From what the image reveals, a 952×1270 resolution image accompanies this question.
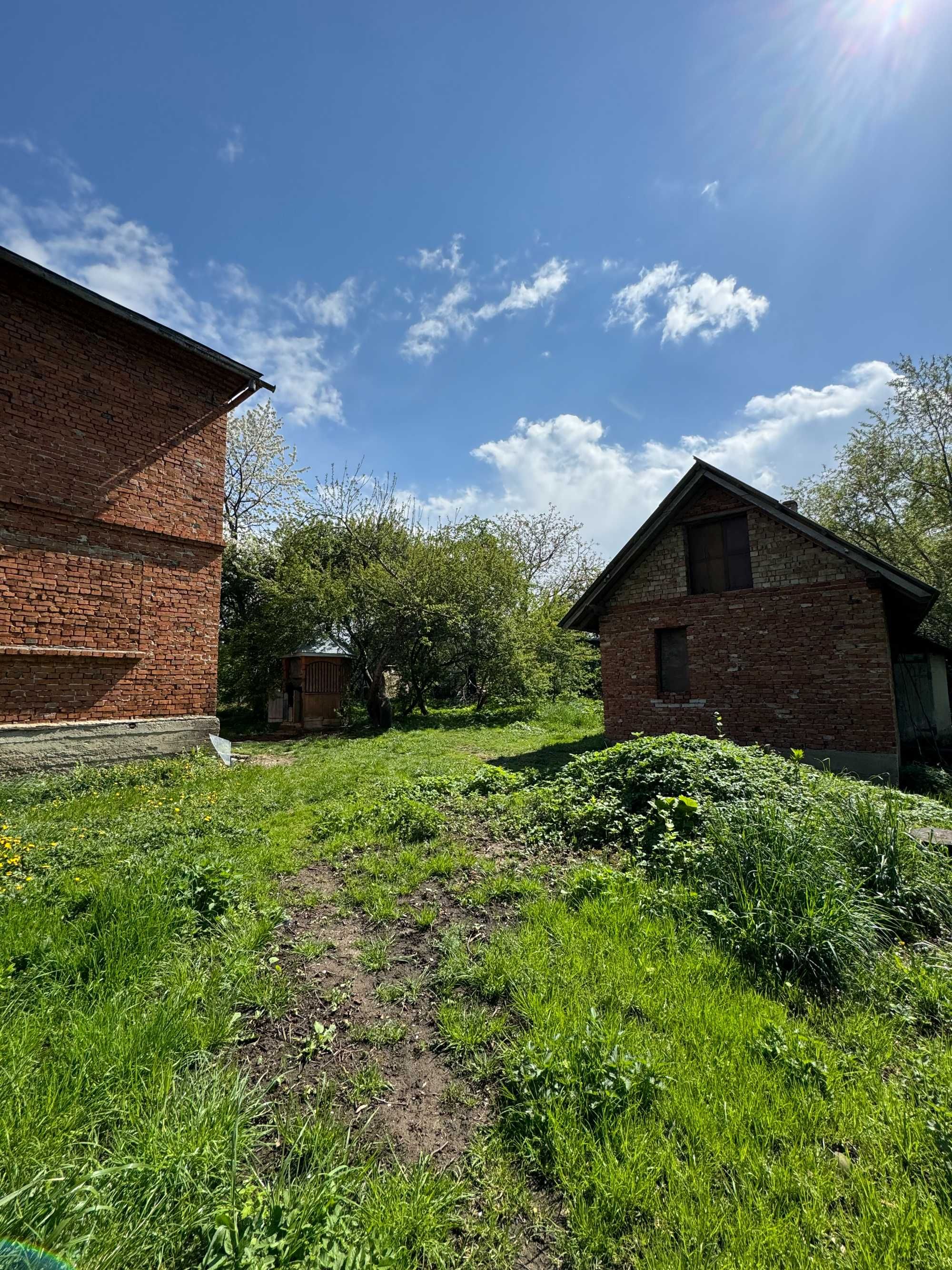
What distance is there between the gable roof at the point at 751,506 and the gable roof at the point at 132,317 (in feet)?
27.7

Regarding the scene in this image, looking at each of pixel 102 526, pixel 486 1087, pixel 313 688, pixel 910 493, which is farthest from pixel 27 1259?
pixel 910 493

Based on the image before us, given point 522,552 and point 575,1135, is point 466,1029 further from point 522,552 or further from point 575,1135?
point 522,552

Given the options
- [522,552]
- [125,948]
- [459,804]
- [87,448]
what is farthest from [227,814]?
[522,552]

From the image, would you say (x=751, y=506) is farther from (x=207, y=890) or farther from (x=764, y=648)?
Answer: (x=207, y=890)

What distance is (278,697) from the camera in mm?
17109

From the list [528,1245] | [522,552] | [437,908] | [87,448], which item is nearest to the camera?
[528,1245]

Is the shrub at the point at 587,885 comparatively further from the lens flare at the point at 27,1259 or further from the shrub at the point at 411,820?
the lens flare at the point at 27,1259

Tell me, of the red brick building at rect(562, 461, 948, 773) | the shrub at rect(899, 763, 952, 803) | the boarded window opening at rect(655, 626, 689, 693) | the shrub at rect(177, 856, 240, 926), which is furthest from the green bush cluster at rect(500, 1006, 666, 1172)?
the boarded window opening at rect(655, 626, 689, 693)

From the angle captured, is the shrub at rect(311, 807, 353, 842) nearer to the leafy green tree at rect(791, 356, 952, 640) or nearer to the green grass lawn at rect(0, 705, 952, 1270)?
the green grass lawn at rect(0, 705, 952, 1270)

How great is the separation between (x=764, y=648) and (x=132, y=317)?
43.2 ft

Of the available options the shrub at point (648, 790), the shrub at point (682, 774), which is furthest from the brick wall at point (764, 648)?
the shrub at point (648, 790)

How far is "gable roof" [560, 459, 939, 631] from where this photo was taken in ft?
29.1

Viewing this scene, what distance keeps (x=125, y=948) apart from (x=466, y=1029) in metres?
2.03

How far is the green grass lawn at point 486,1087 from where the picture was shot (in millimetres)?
1646
